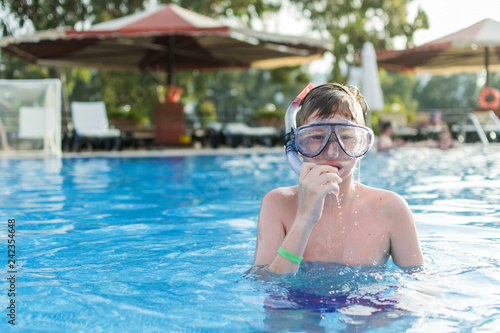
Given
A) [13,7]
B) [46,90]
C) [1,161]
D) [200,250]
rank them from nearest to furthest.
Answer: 1. [200,250]
2. [1,161]
3. [46,90]
4. [13,7]

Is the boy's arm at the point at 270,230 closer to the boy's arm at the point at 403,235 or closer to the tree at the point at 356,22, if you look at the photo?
the boy's arm at the point at 403,235

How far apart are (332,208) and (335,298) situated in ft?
1.33

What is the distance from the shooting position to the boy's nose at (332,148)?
2201 millimetres

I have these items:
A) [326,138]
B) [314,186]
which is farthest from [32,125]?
[314,186]

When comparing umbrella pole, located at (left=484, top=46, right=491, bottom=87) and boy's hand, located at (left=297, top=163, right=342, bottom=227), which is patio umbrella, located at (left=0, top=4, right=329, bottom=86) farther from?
boy's hand, located at (left=297, top=163, right=342, bottom=227)

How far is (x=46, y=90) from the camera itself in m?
12.4

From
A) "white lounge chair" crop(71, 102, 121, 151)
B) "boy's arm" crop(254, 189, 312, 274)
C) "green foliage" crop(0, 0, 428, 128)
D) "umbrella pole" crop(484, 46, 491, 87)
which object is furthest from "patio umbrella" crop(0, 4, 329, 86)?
"boy's arm" crop(254, 189, 312, 274)

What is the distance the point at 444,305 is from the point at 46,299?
1.84 m

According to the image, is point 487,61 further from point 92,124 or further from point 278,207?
point 278,207

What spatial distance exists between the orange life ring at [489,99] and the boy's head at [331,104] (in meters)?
16.2

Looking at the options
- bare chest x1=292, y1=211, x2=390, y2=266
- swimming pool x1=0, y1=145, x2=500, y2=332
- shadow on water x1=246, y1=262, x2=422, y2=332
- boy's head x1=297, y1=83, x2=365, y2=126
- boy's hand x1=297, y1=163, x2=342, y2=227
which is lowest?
swimming pool x1=0, y1=145, x2=500, y2=332

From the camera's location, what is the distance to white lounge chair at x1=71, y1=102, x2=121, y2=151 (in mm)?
13820

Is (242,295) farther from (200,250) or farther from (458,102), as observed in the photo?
(458,102)

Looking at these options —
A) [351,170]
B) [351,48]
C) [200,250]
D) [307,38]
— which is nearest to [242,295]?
[351,170]
